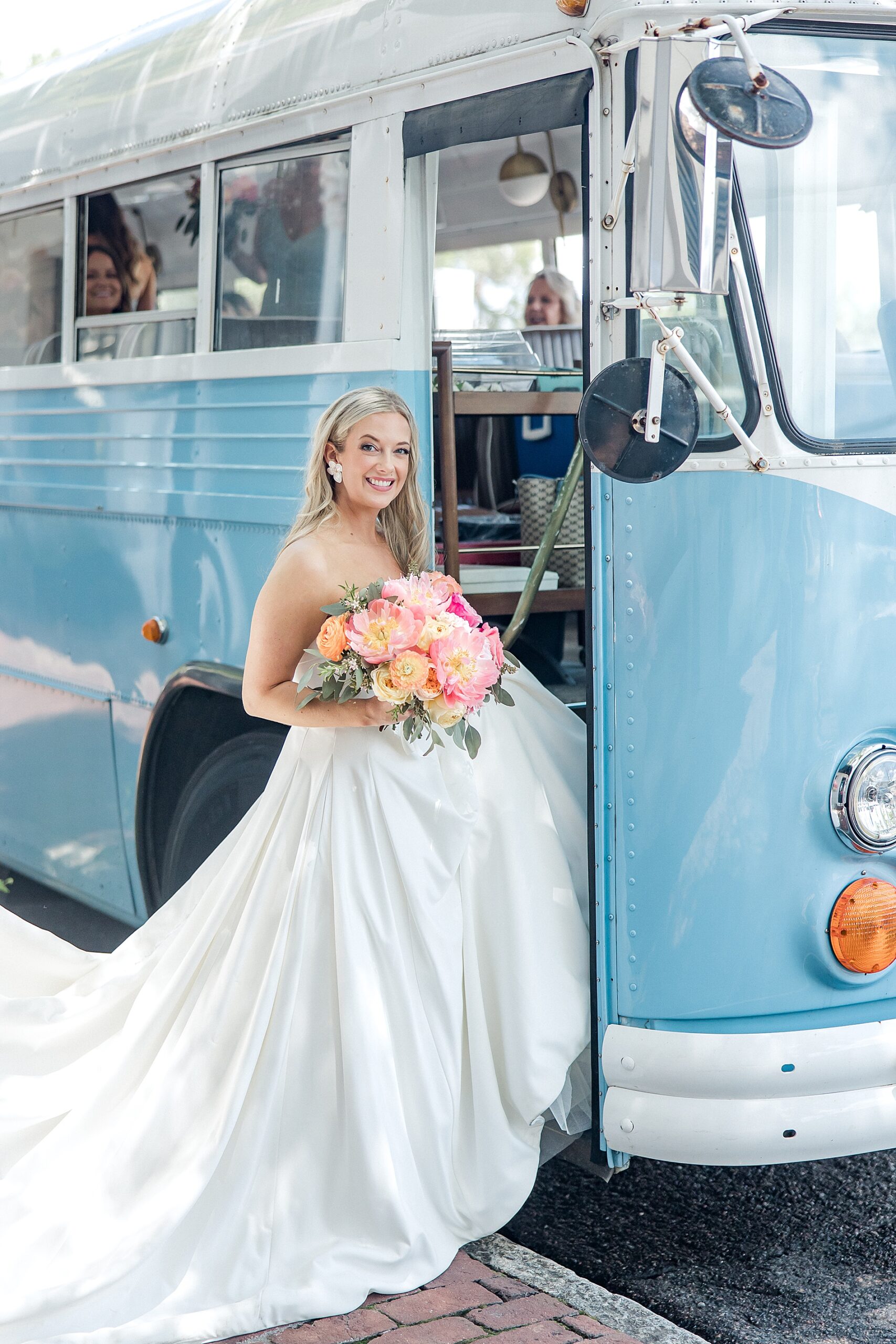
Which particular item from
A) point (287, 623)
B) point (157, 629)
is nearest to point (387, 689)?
point (287, 623)

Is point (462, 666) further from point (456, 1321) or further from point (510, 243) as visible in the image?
point (510, 243)

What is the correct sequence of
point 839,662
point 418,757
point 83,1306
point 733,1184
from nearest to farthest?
point 83,1306 → point 839,662 → point 418,757 → point 733,1184

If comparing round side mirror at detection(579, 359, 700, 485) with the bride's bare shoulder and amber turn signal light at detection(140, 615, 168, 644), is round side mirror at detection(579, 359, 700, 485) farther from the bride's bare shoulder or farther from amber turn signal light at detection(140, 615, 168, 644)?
amber turn signal light at detection(140, 615, 168, 644)

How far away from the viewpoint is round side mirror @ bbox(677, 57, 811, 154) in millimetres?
2318

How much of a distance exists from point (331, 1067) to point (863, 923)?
116 centimetres

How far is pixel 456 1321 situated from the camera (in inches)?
110

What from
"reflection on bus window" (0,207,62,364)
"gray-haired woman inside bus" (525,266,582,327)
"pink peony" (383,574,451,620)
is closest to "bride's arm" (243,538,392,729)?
"pink peony" (383,574,451,620)

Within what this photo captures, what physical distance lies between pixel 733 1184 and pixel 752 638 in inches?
64.2

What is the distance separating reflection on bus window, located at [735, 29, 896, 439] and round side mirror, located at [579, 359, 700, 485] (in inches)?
11.9

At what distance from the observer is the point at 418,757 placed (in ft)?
10.2

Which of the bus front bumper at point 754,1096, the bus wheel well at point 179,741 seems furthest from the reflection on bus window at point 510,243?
the bus front bumper at point 754,1096

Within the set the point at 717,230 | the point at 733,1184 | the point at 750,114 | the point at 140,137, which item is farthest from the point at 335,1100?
the point at 140,137

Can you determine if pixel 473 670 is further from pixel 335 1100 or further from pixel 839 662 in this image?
pixel 335 1100

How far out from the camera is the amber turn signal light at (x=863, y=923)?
285cm
